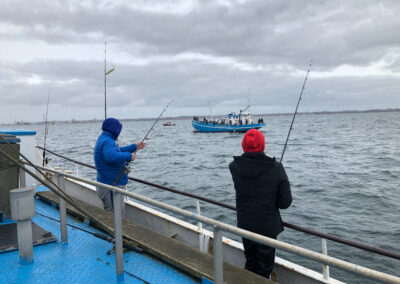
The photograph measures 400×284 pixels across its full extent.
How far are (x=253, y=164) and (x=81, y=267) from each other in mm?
2160

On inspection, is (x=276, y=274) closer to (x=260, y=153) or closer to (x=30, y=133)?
(x=260, y=153)

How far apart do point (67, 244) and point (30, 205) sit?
97 centimetres

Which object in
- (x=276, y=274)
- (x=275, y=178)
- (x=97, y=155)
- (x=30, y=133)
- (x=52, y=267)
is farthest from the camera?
(x=30, y=133)

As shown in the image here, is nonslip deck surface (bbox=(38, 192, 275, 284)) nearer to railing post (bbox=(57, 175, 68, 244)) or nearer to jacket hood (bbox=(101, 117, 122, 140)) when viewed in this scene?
railing post (bbox=(57, 175, 68, 244))

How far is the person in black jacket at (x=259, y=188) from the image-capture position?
113 inches

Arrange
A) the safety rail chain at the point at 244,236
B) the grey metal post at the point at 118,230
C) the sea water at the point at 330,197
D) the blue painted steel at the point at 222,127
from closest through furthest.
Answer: the safety rail chain at the point at 244,236 → the grey metal post at the point at 118,230 → the sea water at the point at 330,197 → the blue painted steel at the point at 222,127

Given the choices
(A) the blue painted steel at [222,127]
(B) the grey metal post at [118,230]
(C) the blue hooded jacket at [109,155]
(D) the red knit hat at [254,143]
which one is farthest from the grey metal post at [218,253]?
(A) the blue painted steel at [222,127]

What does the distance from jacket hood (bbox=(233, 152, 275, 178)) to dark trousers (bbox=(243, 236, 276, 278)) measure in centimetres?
80

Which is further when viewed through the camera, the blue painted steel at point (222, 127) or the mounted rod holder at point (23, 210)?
the blue painted steel at point (222, 127)

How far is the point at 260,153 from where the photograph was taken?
2.93 meters

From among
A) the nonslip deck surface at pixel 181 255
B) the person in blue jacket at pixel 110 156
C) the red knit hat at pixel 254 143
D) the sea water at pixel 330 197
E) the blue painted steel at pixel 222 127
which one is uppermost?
the red knit hat at pixel 254 143

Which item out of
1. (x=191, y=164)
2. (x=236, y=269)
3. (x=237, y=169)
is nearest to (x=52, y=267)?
(x=236, y=269)

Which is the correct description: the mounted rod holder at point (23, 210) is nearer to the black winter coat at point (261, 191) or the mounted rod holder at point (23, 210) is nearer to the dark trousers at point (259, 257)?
the black winter coat at point (261, 191)

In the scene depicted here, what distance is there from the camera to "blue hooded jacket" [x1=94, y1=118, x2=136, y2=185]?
401cm
